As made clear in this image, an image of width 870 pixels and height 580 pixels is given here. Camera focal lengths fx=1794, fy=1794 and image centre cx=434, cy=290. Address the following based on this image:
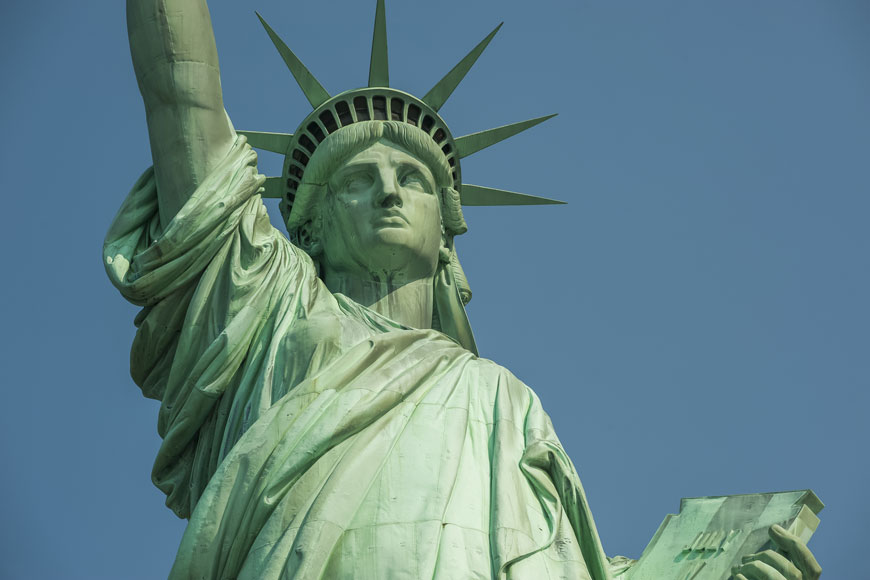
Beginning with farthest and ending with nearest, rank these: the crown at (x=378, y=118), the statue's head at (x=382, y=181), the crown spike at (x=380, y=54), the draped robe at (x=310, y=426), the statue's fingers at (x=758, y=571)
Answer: the crown spike at (x=380, y=54) < the crown at (x=378, y=118) < the statue's head at (x=382, y=181) < the statue's fingers at (x=758, y=571) < the draped robe at (x=310, y=426)

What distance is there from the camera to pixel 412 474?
36.8 feet

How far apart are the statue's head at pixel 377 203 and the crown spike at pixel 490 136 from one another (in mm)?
516

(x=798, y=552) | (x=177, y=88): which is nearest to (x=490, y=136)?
(x=177, y=88)

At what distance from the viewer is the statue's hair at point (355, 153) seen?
45.3ft

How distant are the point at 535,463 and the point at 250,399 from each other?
75.6 inches

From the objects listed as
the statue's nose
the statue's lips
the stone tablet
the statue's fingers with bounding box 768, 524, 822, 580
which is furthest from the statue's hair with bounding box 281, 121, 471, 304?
the statue's fingers with bounding box 768, 524, 822, 580

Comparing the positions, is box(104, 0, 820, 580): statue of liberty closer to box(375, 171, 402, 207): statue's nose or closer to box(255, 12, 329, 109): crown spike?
box(375, 171, 402, 207): statue's nose

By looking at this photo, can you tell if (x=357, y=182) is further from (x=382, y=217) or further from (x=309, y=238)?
(x=309, y=238)

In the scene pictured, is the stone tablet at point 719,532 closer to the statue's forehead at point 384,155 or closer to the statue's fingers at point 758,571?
the statue's fingers at point 758,571

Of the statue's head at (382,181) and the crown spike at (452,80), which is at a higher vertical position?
the crown spike at (452,80)

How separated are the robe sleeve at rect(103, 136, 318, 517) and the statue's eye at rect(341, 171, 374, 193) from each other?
122 centimetres

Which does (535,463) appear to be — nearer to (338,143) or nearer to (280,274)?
(280,274)

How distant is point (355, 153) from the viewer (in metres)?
13.8

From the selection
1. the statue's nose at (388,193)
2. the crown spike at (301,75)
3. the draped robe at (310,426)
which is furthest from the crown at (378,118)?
the draped robe at (310,426)
